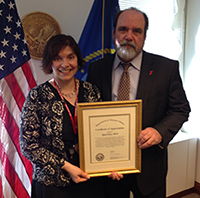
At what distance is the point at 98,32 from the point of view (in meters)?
2.28

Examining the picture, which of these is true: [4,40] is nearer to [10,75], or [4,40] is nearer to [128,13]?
[10,75]

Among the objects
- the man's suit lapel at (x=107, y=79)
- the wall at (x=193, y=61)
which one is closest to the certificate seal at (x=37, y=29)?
the man's suit lapel at (x=107, y=79)

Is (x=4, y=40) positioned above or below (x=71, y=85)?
above

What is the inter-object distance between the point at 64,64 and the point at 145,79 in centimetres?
57

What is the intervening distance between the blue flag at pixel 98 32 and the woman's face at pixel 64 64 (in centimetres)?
86

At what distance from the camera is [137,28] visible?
1.55 metres

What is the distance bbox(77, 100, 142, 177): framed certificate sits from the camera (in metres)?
1.24

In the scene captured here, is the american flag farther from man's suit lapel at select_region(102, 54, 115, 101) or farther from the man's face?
the man's face

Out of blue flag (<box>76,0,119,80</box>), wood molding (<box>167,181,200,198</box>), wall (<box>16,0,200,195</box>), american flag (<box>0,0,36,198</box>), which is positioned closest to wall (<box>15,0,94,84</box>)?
wall (<box>16,0,200,195</box>)

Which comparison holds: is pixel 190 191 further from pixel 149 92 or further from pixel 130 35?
pixel 130 35

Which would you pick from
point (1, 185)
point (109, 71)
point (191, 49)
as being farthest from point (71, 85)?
point (191, 49)

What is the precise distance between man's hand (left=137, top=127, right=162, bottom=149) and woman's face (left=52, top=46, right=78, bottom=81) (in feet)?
1.95

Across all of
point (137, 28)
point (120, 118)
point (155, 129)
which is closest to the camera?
point (120, 118)

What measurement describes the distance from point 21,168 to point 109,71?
3.89 feet
